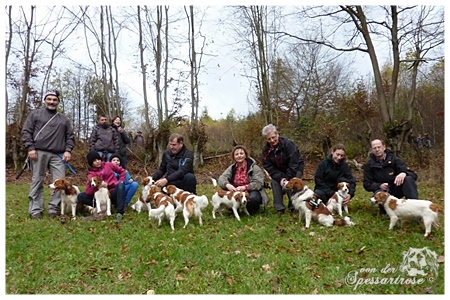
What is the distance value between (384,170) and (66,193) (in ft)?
18.1

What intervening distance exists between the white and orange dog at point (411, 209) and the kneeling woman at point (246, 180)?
186cm

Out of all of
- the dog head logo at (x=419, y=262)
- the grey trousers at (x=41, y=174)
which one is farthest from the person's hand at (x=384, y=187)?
the grey trousers at (x=41, y=174)

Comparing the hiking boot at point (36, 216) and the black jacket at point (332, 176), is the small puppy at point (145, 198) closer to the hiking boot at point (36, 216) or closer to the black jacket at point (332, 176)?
the hiking boot at point (36, 216)

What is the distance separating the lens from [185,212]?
540 cm

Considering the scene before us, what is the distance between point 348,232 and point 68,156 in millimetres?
4774

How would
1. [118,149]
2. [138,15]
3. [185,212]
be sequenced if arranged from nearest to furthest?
[185,212]
[118,149]
[138,15]

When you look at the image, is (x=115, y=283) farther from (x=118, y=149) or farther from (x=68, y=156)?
(x=118, y=149)

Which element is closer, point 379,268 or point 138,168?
point 379,268

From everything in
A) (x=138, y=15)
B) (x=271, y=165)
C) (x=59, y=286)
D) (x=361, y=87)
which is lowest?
(x=59, y=286)

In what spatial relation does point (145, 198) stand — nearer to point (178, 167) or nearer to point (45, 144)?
point (178, 167)

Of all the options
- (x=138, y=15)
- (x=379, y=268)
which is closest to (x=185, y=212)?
(x=379, y=268)

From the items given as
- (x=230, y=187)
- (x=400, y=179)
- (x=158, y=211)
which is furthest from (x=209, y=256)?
(x=400, y=179)

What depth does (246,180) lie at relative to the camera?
19.8 feet

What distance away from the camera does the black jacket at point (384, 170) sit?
18.5 feet
